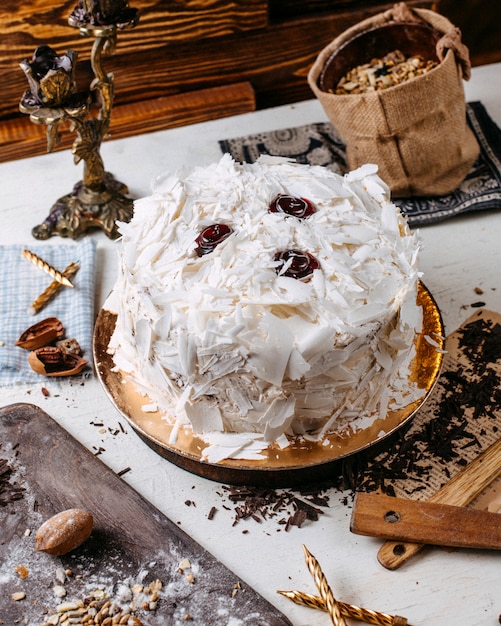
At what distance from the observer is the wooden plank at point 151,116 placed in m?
2.35

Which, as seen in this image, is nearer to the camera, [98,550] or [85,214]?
[98,550]

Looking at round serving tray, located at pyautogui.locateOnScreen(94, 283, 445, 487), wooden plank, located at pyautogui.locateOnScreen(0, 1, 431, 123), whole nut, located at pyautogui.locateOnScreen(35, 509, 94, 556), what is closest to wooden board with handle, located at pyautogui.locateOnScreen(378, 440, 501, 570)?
round serving tray, located at pyautogui.locateOnScreen(94, 283, 445, 487)

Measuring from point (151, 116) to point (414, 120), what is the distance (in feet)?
2.95

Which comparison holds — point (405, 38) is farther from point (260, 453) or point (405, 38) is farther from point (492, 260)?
point (260, 453)

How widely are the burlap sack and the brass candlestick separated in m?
0.53

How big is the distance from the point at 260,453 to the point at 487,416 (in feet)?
1.57

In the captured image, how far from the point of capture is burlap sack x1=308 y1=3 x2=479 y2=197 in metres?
1.88

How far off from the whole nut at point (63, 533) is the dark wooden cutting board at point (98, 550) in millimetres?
31

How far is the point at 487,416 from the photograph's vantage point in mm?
1523

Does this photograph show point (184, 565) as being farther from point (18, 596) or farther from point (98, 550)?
point (18, 596)

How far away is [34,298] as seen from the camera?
71.8 inches

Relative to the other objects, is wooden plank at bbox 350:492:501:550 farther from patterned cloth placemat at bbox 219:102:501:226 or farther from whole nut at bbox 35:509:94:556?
patterned cloth placemat at bbox 219:102:501:226

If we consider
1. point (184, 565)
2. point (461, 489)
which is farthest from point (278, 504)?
point (461, 489)

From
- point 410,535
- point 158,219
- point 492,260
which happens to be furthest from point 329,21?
point 410,535
